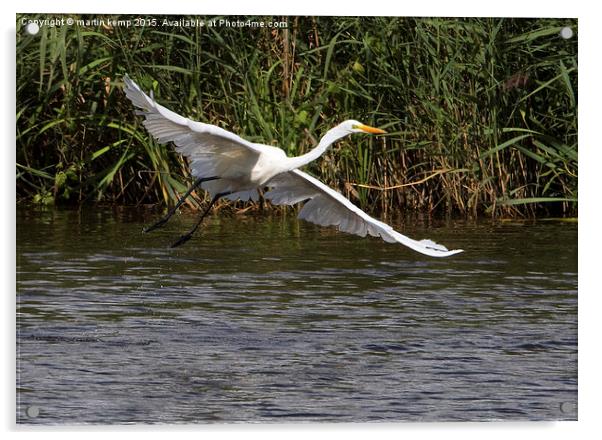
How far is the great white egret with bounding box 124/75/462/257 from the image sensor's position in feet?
21.1

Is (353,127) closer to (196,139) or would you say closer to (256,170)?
(256,170)

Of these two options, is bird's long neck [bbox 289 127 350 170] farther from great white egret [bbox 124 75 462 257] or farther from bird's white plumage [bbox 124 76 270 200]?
bird's white plumage [bbox 124 76 270 200]

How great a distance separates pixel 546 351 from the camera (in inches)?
255

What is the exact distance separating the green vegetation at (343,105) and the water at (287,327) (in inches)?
8.0

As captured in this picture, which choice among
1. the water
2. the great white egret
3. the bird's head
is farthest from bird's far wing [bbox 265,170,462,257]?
the water

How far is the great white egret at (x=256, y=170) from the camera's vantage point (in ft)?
21.1

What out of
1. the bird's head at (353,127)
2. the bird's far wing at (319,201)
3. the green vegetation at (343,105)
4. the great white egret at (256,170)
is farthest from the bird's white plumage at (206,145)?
the green vegetation at (343,105)

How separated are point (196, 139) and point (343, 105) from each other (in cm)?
110

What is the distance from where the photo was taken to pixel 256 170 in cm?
691

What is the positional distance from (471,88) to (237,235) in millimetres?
1469

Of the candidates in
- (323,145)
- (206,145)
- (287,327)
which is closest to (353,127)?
(323,145)

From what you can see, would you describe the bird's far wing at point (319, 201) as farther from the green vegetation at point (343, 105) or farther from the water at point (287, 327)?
the green vegetation at point (343, 105)

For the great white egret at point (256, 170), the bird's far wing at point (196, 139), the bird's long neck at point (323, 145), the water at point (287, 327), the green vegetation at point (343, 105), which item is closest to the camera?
the water at point (287, 327)
